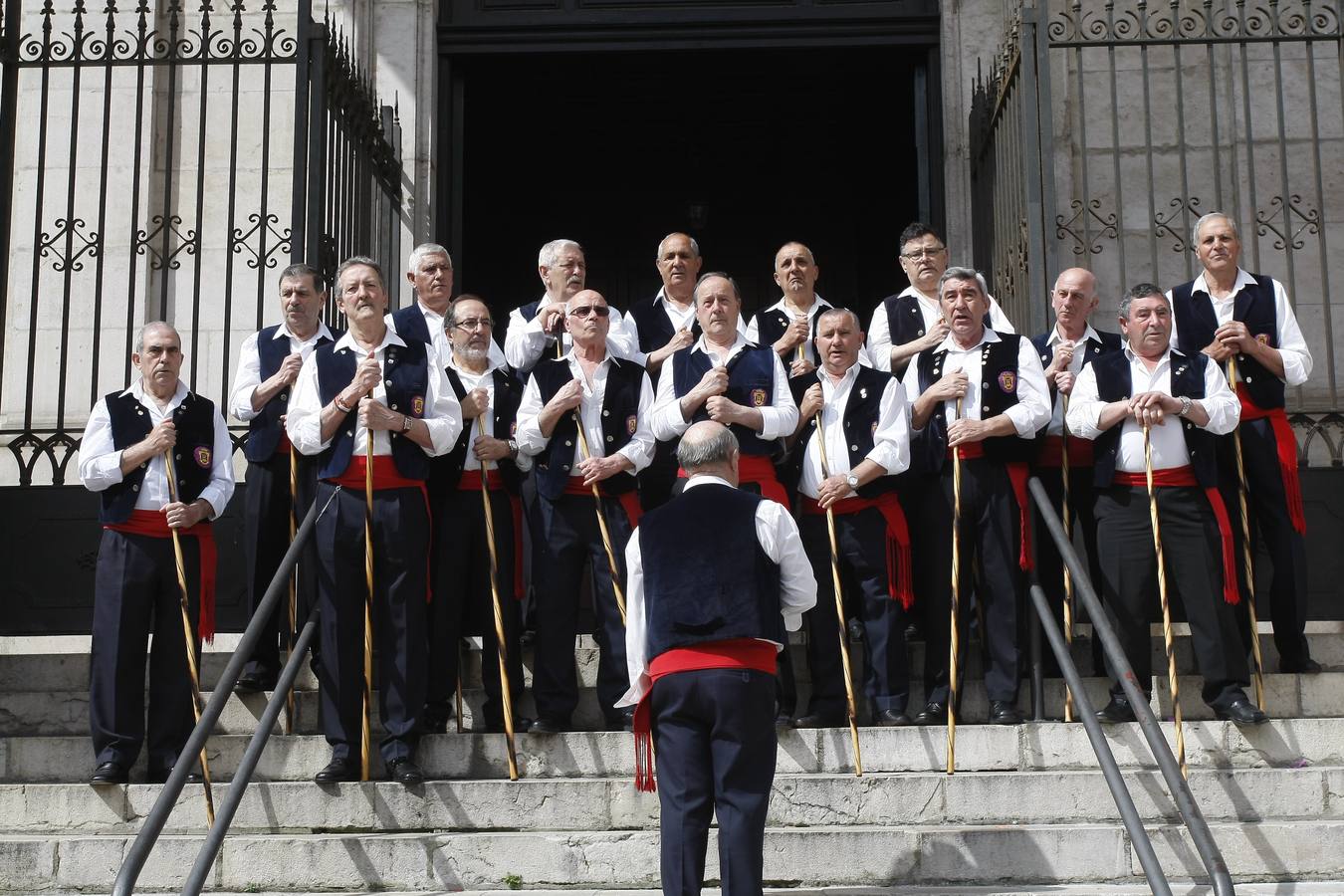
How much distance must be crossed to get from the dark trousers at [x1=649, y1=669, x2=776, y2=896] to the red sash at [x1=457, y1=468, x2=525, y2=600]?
1881 mm

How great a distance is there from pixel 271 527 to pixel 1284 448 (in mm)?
4277

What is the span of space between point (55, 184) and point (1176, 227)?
21.4 ft

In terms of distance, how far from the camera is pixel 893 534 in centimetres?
672

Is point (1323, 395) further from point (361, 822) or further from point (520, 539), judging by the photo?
point (361, 822)

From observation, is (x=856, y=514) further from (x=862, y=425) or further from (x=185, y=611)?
(x=185, y=611)

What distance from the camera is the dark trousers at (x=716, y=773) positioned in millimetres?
4906

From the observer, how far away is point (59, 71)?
977 centimetres

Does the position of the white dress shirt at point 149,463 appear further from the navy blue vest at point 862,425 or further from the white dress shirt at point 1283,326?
the white dress shirt at point 1283,326

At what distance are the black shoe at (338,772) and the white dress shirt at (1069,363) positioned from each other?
3093 mm

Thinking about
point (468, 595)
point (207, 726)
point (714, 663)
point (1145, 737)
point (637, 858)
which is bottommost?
point (637, 858)

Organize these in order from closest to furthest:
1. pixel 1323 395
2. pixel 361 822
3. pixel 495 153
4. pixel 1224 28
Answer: pixel 361 822 → pixel 1224 28 → pixel 1323 395 → pixel 495 153

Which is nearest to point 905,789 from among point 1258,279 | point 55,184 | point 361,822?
point 361,822

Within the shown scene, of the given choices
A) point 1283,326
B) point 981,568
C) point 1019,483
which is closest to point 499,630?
point 981,568

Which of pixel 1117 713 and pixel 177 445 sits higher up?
pixel 177 445
